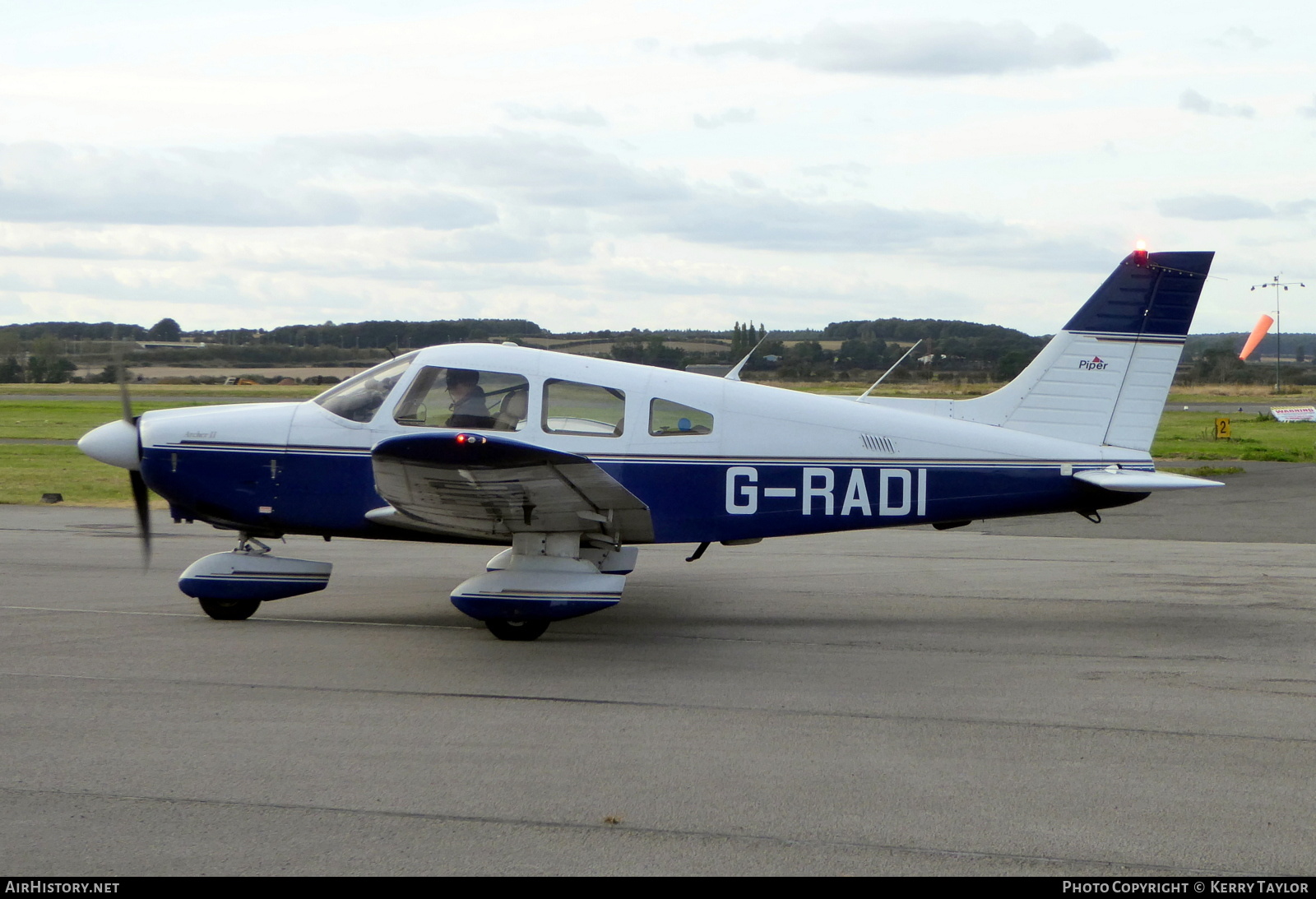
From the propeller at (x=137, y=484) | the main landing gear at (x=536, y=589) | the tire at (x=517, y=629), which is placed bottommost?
the tire at (x=517, y=629)

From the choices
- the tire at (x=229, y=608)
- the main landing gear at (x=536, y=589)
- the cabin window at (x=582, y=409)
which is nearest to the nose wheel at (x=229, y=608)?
the tire at (x=229, y=608)

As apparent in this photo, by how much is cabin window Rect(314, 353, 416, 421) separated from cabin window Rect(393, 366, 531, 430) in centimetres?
22

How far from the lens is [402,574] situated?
10641 mm

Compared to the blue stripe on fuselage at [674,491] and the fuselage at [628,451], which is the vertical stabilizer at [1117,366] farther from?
the blue stripe on fuselage at [674,491]

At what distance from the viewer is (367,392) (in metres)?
8.11

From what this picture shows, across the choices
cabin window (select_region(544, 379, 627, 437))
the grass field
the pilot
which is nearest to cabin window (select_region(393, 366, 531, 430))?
the pilot

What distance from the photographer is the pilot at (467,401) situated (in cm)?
780

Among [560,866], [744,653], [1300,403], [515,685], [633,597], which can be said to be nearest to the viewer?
[560,866]

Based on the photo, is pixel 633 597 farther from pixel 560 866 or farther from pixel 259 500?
pixel 560 866

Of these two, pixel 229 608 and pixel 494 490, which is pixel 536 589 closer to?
pixel 494 490

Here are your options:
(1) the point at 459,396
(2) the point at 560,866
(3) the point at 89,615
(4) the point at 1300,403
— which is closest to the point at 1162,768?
(2) the point at 560,866

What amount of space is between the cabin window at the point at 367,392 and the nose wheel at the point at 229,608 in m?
1.58

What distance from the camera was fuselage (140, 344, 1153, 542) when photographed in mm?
7906

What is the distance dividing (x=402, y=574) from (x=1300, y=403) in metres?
52.7
